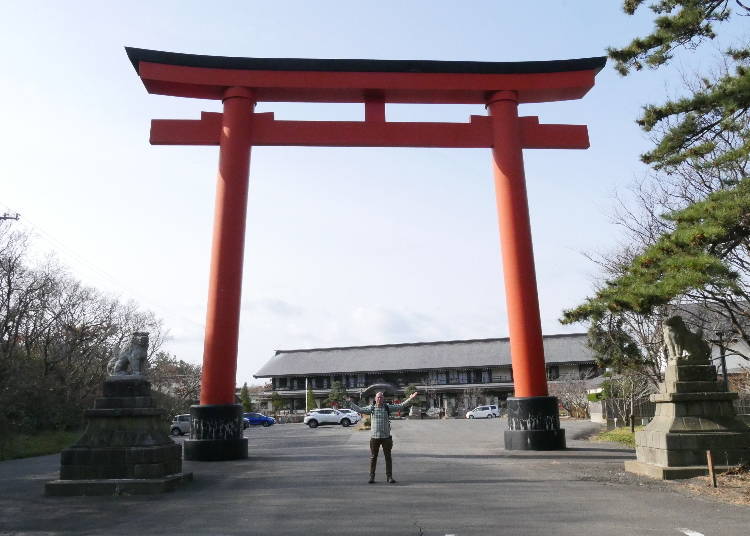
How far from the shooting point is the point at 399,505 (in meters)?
7.33

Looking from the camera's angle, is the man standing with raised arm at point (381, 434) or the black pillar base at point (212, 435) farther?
the black pillar base at point (212, 435)

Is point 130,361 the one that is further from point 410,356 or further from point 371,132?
point 410,356

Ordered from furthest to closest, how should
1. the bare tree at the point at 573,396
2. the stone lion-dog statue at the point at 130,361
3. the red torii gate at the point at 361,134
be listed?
the bare tree at the point at 573,396 → the red torii gate at the point at 361,134 → the stone lion-dog statue at the point at 130,361

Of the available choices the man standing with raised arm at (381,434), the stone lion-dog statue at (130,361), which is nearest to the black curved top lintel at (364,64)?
the stone lion-dog statue at (130,361)

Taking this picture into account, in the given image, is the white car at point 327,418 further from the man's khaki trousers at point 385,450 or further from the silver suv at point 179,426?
the man's khaki trousers at point 385,450

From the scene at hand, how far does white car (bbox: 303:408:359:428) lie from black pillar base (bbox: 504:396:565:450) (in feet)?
90.0

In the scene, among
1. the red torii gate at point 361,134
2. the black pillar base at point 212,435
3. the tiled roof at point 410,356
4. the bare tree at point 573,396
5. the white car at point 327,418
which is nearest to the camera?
the black pillar base at point 212,435

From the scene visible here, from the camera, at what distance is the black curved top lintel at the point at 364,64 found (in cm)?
1445

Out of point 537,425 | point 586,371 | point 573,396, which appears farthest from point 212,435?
point 586,371

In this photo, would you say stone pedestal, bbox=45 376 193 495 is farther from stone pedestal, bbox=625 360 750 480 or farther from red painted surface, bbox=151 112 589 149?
stone pedestal, bbox=625 360 750 480

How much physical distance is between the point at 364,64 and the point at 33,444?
1841 cm

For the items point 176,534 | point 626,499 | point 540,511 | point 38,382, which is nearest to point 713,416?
point 626,499

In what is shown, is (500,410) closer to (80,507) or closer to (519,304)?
(519,304)

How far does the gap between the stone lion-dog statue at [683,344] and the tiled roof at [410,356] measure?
44025 mm
